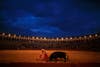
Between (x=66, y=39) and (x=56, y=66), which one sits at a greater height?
(x=66, y=39)

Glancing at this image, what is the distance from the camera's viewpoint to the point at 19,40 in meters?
11.9

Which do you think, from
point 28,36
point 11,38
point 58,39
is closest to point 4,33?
point 11,38

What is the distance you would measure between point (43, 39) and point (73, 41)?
1577 millimetres

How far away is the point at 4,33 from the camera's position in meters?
11.3

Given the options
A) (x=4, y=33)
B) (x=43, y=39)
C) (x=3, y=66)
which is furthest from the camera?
(x=43, y=39)

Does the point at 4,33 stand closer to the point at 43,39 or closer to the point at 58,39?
the point at 43,39

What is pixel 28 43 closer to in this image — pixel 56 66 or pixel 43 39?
pixel 43 39

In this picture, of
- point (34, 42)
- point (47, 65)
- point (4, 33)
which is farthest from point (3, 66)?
point (34, 42)

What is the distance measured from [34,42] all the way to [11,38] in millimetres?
1211

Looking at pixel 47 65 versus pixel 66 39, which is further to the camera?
pixel 66 39

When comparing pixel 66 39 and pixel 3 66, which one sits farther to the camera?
pixel 66 39

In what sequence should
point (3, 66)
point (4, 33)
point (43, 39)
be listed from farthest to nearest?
point (43, 39) → point (4, 33) → point (3, 66)

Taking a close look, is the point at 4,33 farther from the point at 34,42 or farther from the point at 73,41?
the point at 73,41

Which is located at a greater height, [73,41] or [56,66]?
[73,41]
